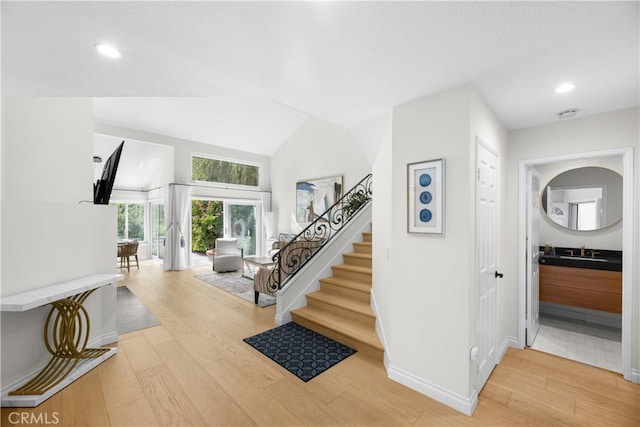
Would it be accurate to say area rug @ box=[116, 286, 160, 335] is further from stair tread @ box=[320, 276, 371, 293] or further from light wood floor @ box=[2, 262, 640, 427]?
stair tread @ box=[320, 276, 371, 293]

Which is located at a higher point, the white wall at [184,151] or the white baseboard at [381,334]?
the white wall at [184,151]

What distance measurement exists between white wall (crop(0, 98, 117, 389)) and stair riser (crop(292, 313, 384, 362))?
217cm

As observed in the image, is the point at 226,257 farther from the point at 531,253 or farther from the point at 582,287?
the point at 582,287

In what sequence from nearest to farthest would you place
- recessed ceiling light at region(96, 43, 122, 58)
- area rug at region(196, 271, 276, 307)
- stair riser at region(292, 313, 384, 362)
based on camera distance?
recessed ceiling light at region(96, 43, 122, 58)
stair riser at region(292, 313, 384, 362)
area rug at region(196, 271, 276, 307)

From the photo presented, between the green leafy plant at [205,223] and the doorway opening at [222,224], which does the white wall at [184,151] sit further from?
the green leafy plant at [205,223]

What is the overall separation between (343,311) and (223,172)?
6195mm

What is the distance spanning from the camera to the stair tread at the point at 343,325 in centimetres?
272

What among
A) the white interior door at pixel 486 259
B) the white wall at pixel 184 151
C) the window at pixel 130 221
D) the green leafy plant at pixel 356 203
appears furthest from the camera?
the window at pixel 130 221

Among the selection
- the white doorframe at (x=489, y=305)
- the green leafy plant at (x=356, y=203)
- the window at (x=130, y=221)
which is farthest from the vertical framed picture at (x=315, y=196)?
the window at (x=130, y=221)

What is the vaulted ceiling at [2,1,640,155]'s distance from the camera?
126 cm

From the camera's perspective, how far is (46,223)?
94.8 inches

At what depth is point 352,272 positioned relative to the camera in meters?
3.74

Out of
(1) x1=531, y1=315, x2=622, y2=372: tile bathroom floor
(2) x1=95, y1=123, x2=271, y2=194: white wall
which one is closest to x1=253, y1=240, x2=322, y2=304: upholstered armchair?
(1) x1=531, y1=315, x2=622, y2=372: tile bathroom floor

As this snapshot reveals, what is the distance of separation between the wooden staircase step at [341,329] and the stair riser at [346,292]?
1.04 ft
